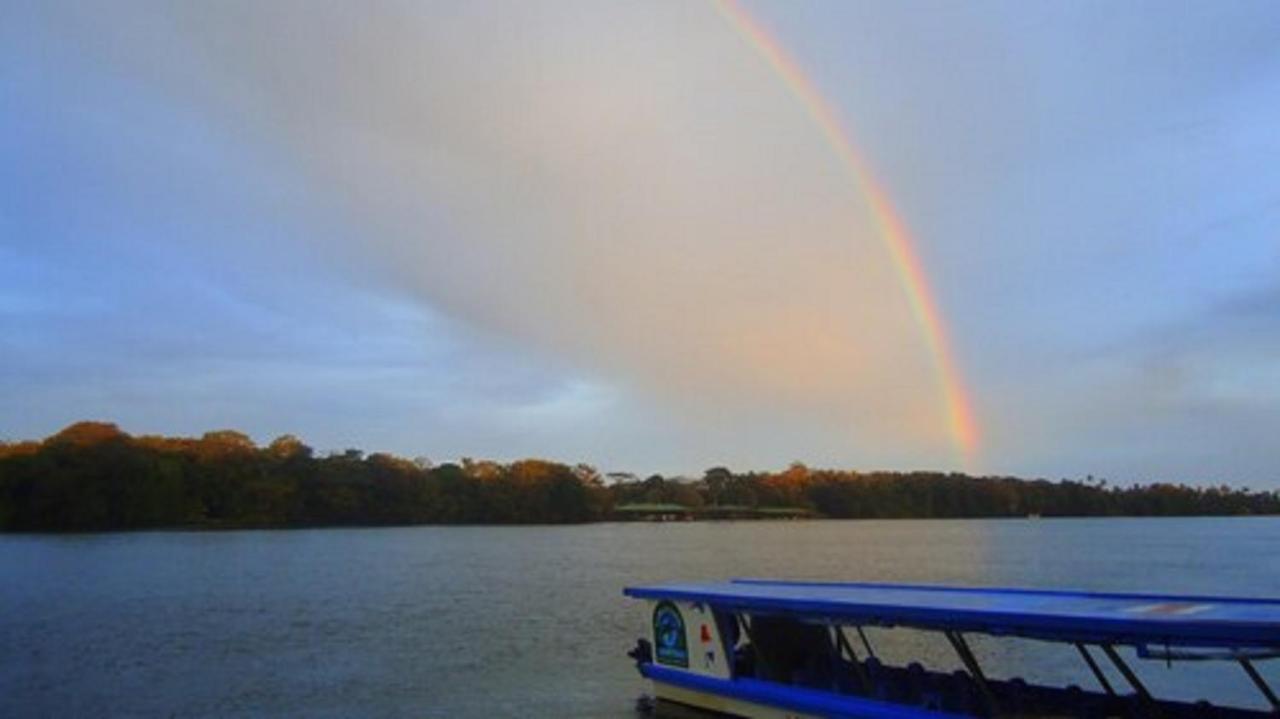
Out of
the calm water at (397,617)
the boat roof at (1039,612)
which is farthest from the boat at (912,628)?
the calm water at (397,617)

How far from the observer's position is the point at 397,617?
49.1m

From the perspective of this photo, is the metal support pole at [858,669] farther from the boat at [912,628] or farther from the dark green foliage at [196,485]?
the dark green foliage at [196,485]

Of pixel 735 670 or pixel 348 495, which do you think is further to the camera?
pixel 348 495

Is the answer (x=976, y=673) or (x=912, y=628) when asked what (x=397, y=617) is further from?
(x=976, y=673)

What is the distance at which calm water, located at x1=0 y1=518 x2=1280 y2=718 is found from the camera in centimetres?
2939

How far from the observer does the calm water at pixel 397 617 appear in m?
29.4

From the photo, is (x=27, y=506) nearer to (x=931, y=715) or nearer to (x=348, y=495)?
(x=348, y=495)

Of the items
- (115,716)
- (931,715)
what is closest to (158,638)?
(115,716)

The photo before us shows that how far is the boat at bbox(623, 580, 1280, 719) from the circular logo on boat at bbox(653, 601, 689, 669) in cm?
3

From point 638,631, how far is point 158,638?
60.1 feet

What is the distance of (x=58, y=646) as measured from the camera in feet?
129

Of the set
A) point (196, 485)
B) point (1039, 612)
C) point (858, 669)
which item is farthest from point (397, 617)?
point (196, 485)

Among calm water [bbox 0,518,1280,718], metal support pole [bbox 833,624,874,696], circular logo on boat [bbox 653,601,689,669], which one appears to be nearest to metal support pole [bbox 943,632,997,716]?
metal support pole [bbox 833,624,874,696]

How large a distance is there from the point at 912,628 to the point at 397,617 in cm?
3264
